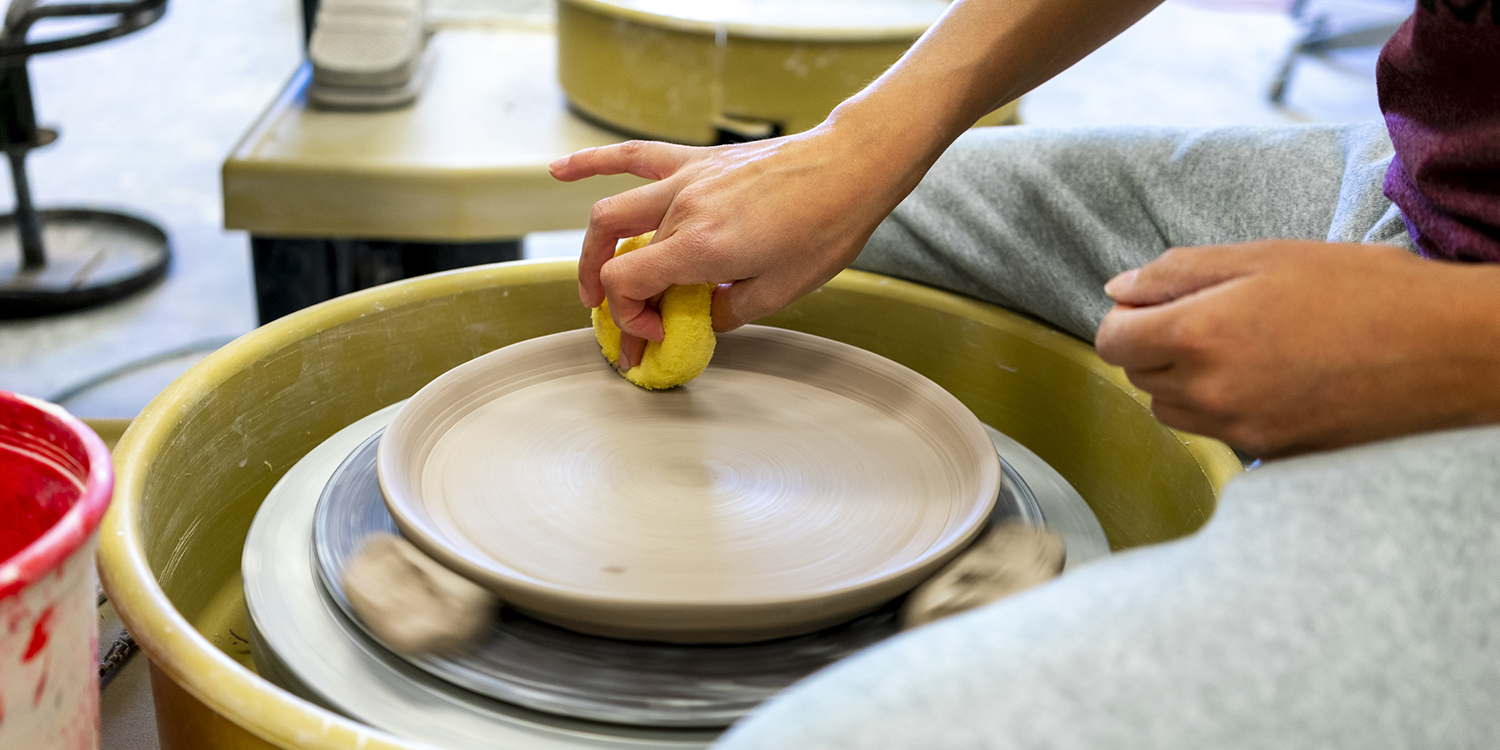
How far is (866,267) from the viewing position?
1090 mm

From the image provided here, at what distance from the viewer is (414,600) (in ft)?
2.19

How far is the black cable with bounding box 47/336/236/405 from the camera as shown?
1909 millimetres

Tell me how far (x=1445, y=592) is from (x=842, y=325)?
0.69 metres

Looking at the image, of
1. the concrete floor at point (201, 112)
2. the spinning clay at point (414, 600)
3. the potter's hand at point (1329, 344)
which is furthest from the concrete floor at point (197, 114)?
the potter's hand at point (1329, 344)

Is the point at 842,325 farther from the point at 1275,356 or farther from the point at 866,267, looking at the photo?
the point at 1275,356

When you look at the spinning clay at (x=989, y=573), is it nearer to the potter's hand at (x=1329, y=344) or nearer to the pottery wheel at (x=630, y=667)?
the pottery wheel at (x=630, y=667)

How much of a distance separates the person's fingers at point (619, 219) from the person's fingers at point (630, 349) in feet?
0.18

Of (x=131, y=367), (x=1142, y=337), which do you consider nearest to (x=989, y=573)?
(x=1142, y=337)

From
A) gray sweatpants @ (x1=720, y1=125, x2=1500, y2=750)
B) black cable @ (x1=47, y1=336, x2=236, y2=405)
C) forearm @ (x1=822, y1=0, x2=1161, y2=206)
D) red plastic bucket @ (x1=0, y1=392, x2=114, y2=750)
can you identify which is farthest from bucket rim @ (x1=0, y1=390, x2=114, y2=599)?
black cable @ (x1=47, y1=336, x2=236, y2=405)

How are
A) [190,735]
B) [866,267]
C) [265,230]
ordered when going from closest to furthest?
[190,735]
[866,267]
[265,230]

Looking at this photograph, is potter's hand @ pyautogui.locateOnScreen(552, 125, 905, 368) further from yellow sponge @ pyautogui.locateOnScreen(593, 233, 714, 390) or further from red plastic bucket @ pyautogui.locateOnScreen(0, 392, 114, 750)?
red plastic bucket @ pyautogui.locateOnScreen(0, 392, 114, 750)

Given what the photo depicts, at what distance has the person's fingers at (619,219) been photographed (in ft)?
2.67

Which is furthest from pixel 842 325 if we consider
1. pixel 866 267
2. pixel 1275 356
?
pixel 1275 356

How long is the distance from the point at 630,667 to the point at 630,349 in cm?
32
